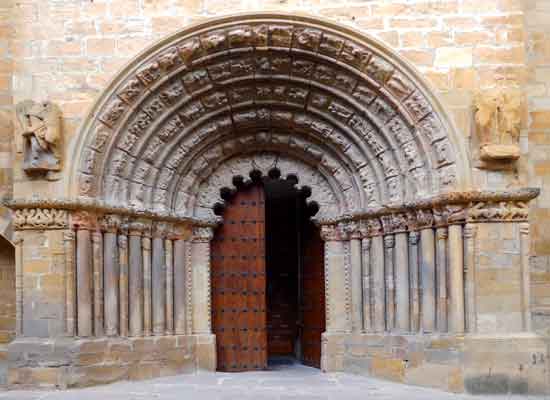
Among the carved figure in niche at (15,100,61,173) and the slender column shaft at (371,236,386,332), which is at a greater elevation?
the carved figure in niche at (15,100,61,173)

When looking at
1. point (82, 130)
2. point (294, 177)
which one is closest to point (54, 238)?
point (82, 130)

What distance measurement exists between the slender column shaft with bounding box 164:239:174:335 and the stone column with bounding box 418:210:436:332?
3.26 m

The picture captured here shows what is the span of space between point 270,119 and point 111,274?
2903mm

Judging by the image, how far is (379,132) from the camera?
9.78 metres

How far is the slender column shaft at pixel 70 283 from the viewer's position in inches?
356

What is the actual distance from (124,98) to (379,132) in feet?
10.4

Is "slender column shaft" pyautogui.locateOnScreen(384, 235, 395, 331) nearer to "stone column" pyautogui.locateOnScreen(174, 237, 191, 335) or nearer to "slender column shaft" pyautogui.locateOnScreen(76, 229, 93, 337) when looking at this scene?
"stone column" pyautogui.locateOnScreen(174, 237, 191, 335)

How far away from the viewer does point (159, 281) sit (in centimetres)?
1009

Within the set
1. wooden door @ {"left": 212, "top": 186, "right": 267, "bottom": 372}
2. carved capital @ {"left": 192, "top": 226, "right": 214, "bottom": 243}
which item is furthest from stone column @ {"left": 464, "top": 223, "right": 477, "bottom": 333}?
carved capital @ {"left": 192, "top": 226, "right": 214, "bottom": 243}

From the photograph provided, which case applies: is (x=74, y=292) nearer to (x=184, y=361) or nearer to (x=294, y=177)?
(x=184, y=361)

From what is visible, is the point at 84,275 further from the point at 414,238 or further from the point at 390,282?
the point at 414,238

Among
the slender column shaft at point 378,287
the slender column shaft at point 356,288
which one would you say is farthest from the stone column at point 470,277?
the slender column shaft at point 356,288

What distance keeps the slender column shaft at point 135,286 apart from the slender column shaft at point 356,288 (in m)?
2.73

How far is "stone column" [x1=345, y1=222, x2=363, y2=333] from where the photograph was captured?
1017 centimetres
